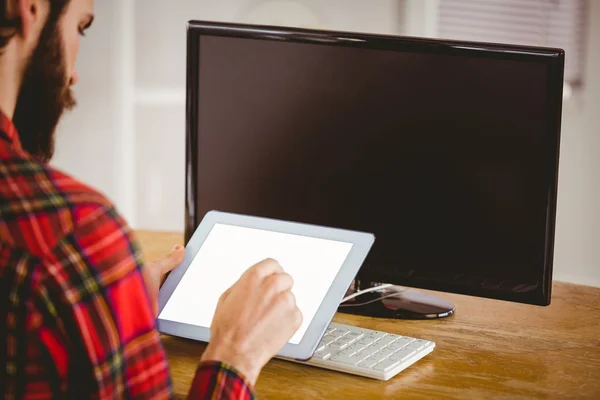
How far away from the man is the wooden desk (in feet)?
1.00

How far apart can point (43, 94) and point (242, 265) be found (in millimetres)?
459

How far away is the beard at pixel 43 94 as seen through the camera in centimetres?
78

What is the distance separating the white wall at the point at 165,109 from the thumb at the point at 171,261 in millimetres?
1854

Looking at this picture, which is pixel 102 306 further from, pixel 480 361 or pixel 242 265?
pixel 480 361

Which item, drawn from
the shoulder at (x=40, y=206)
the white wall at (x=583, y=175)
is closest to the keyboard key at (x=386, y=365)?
the shoulder at (x=40, y=206)

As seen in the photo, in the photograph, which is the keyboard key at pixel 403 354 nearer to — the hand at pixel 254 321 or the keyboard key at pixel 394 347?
the keyboard key at pixel 394 347

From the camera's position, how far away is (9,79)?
0.78m

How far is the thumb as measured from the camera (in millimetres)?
1199

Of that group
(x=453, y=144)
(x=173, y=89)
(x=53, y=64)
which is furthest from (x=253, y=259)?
(x=173, y=89)

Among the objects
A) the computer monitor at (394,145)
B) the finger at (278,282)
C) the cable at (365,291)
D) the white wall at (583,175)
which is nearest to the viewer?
the finger at (278,282)

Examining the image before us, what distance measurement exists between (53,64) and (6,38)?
0.05 meters

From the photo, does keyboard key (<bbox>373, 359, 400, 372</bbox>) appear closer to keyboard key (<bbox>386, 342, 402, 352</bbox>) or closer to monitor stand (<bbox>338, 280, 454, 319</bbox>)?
keyboard key (<bbox>386, 342, 402, 352</bbox>)

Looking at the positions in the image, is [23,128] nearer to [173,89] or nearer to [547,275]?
[547,275]

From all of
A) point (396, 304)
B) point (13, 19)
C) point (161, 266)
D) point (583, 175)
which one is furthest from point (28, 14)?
point (583, 175)
